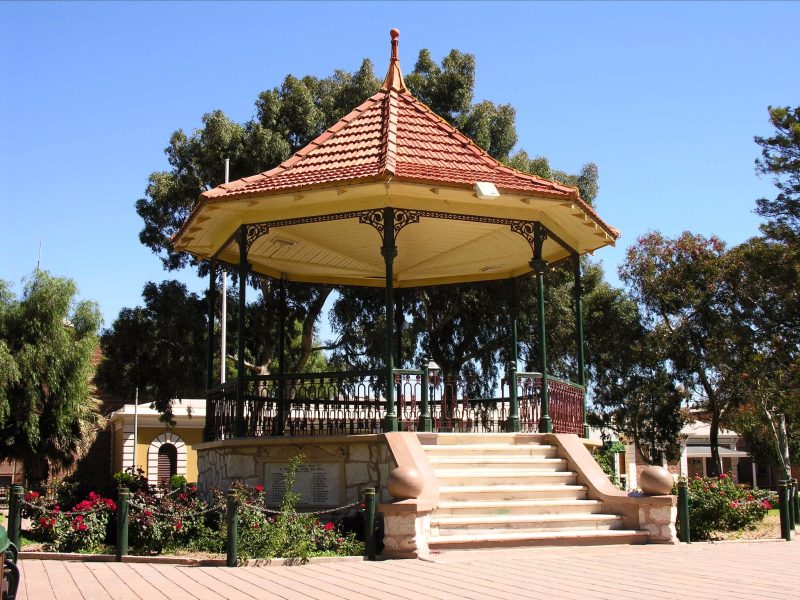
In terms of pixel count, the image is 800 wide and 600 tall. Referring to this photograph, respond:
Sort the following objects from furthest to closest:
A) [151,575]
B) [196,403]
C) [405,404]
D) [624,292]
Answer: [196,403] → [624,292] → [405,404] → [151,575]

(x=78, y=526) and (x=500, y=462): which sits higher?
(x=500, y=462)

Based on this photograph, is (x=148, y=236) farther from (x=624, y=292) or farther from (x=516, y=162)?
(x=624, y=292)

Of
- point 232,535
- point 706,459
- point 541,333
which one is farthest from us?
point 706,459

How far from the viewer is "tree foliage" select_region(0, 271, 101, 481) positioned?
29.6m

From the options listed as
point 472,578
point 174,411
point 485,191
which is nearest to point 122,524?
point 472,578

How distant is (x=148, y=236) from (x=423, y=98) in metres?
8.63

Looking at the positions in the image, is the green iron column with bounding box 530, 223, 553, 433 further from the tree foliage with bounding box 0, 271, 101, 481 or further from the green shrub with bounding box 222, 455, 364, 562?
the tree foliage with bounding box 0, 271, 101, 481

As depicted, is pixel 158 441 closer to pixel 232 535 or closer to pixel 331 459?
pixel 331 459

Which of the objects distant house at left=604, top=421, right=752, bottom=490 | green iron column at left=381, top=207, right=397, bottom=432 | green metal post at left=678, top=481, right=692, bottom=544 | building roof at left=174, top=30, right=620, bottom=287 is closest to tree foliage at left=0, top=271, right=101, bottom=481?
building roof at left=174, top=30, right=620, bottom=287

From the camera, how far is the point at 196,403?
39.7 metres

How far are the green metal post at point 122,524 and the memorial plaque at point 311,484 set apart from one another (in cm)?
245

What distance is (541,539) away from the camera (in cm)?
1024

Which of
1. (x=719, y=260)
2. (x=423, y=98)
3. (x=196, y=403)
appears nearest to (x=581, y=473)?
(x=423, y=98)

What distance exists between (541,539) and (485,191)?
457cm
